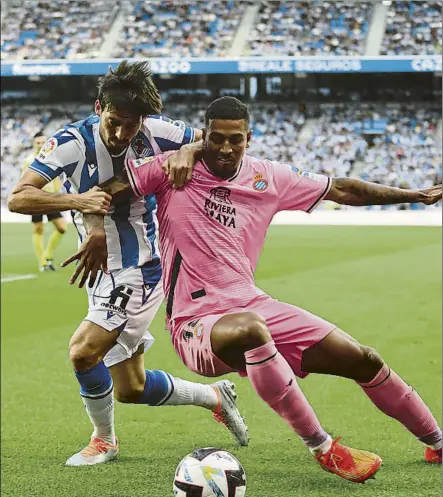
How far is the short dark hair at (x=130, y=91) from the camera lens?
373 cm

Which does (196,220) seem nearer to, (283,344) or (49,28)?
(283,344)

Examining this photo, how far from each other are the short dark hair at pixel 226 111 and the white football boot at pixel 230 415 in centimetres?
221

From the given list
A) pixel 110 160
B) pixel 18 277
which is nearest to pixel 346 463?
pixel 110 160

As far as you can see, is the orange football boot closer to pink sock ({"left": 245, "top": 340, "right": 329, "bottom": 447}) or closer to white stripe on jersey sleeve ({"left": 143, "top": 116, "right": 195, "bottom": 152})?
pink sock ({"left": 245, "top": 340, "right": 329, "bottom": 447})

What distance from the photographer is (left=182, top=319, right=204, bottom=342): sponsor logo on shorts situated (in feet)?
12.0

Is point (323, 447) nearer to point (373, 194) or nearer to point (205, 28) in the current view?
point (373, 194)

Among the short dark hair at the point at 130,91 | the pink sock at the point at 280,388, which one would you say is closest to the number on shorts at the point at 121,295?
the short dark hair at the point at 130,91

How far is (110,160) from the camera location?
14.3 ft

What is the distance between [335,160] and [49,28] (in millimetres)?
12929

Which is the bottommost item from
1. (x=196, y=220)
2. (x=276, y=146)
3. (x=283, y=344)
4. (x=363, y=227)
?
(x=276, y=146)

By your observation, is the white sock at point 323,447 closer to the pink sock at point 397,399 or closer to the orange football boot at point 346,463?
the orange football boot at point 346,463

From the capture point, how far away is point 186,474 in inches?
142

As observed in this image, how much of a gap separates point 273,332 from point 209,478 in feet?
2.17

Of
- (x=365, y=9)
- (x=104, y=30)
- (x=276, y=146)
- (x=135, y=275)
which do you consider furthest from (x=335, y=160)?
(x=135, y=275)
